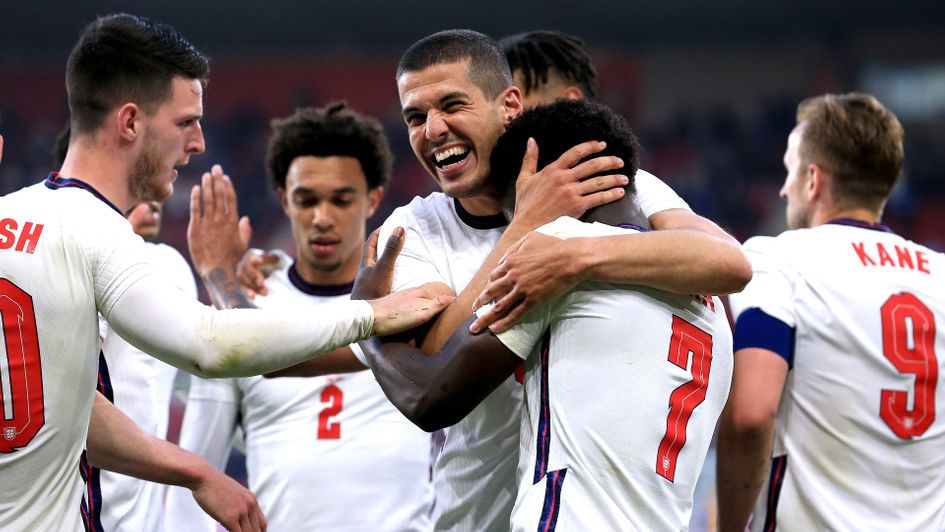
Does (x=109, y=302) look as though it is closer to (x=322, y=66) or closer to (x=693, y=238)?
(x=693, y=238)

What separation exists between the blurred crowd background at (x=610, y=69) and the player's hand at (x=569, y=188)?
52.7 ft

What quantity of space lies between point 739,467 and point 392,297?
60.3 inches

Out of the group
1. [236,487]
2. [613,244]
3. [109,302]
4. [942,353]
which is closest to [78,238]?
[109,302]

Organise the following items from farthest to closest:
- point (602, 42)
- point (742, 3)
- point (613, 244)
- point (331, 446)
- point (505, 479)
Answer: point (602, 42)
point (742, 3)
point (331, 446)
point (505, 479)
point (613, 244)

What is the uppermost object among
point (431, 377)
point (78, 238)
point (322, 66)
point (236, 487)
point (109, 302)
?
point (322, 66)

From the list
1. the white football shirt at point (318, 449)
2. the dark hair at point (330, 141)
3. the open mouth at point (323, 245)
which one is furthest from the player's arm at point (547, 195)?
the dark hair at point (330, 141)

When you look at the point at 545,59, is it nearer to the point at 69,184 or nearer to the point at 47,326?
the point at 69,184

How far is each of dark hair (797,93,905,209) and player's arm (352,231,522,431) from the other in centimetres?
204

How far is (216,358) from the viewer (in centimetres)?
293

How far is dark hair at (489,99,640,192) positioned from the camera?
116 inches

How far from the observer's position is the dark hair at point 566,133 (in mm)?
2957

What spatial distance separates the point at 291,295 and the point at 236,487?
1626 millimetres

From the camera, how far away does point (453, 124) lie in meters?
3.44

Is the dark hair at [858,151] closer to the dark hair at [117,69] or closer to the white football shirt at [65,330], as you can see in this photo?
the white football shirt at [65,330]
